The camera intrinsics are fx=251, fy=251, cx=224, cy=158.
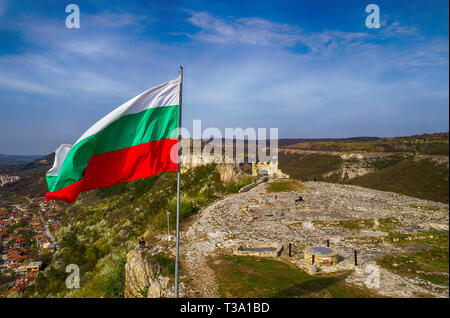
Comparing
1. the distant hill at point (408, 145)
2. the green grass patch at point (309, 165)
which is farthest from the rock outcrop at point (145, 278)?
the green grass patch at point (309, 165)

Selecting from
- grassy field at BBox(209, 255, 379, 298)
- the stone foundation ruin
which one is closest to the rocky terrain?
the stone foundation ruin

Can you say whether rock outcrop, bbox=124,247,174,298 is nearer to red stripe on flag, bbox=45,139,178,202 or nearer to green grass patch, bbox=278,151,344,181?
red stripe on flag, bbox=45,139,178,202

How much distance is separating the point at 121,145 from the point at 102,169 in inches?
26.5

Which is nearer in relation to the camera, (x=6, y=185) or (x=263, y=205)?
(x=263, y=205)

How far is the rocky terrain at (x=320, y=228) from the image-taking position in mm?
9648

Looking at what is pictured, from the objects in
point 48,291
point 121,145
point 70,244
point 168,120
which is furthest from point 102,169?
point 70,244

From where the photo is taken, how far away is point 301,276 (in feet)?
31.8

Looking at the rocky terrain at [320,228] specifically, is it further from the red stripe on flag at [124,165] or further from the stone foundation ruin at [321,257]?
the red stripe on flag at [124,165]

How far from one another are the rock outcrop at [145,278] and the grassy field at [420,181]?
1134 inches

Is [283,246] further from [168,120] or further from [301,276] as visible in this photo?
[168,120]

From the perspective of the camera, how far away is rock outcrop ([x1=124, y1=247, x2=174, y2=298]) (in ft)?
31.3

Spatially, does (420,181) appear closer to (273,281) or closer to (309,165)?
(273,281)

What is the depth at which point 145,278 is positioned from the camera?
1071cm
